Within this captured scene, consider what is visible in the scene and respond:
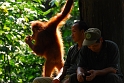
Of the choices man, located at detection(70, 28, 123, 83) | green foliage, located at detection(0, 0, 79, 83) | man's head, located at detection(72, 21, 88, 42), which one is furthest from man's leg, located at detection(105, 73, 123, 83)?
green foliage, located at detection(0, 0, 79, 83)

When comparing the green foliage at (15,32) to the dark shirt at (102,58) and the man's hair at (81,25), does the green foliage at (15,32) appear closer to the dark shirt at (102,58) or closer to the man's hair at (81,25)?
the man's hair at (81,25)

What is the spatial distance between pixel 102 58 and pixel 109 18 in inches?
34.8

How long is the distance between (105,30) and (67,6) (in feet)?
4.52

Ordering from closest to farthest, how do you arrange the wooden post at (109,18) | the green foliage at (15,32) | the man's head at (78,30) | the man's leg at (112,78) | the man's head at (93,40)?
the man's leg at (112,78), the man's head at (93,40), the man's head at (78,30), the wooden post at (109,18), the green foliage at (15,32)

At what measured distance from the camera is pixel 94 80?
4121mm

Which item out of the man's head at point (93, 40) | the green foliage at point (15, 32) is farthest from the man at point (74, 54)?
the green foliage at point (15, 32)

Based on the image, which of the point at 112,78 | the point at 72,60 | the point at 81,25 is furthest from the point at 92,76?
the point at 81,25

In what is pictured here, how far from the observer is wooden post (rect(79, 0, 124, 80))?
4.95m

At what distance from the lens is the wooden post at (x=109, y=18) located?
4949 millimetres

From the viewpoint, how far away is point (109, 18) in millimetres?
4945

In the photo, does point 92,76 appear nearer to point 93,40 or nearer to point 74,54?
point 93,40

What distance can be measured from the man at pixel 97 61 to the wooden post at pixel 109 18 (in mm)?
657

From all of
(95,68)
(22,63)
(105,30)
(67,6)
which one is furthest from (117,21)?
(22,63)

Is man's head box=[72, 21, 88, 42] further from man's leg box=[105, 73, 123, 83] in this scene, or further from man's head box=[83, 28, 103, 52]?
man's leg box=[105, 73, 123, 83]
